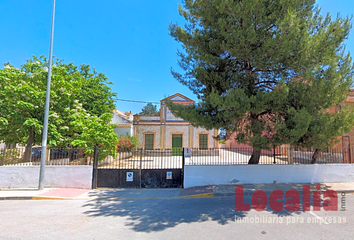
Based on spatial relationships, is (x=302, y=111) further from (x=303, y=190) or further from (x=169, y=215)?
(x=169, y=215)

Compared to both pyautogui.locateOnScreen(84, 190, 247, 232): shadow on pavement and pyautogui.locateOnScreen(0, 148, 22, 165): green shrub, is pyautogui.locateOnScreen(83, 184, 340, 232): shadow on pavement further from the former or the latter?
pyautogui.locateOnScreen(0, 148, 22, 165): green shrub

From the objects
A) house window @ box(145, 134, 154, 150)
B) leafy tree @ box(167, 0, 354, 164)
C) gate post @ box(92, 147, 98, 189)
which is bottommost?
gate post @ box(92, 147, 98, 189)

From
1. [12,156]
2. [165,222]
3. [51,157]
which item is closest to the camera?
[165,222]

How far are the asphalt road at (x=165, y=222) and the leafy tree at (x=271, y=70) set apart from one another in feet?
9.58

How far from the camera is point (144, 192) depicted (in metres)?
8.77

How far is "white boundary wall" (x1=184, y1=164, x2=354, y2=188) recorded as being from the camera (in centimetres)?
920

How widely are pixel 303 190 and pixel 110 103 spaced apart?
19137 millimetres

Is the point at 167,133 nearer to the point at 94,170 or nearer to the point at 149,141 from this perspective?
the point at 149,141

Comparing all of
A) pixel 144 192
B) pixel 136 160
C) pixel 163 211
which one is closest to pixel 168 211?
pixel 163 211

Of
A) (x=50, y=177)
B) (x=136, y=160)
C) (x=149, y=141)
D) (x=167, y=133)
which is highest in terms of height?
(x=167, y=133)

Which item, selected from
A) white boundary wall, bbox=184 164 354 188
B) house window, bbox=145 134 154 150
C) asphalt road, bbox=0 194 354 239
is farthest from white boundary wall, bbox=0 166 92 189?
house window, bbox=145 134 154 150

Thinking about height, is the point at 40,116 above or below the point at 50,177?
above

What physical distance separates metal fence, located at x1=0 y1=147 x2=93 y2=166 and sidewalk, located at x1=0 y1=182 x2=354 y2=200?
1.28m

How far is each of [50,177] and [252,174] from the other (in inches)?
378
